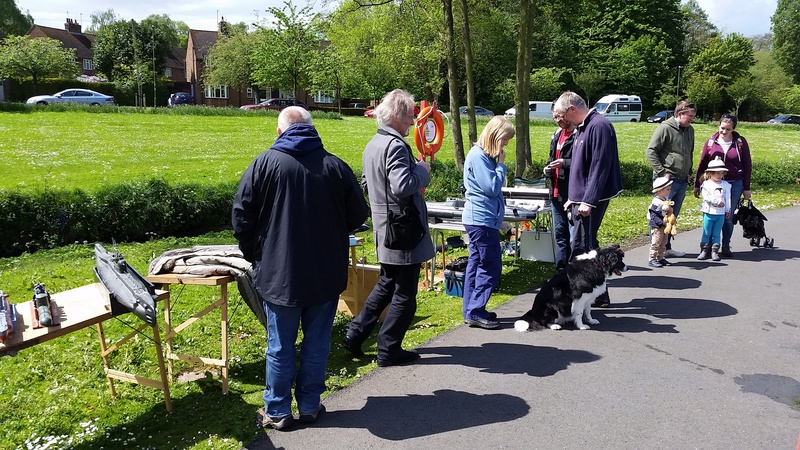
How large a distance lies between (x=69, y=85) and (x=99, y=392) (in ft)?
173

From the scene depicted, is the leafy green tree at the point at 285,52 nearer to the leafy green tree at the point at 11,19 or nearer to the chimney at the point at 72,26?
the leafy green tree at the point at 11,19

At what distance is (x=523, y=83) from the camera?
1379 centimetres

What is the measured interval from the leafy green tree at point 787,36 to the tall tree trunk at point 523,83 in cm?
7134

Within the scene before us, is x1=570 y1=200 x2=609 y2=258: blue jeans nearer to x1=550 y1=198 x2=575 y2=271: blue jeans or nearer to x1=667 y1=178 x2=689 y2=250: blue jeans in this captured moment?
x1=550 y1=198 x2=575 y2=271: blue jeans

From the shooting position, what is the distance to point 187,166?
16312 millimetres

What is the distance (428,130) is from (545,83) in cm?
4791

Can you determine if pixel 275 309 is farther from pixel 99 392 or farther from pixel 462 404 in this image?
pixel 99 392

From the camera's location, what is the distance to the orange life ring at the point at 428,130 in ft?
28.6

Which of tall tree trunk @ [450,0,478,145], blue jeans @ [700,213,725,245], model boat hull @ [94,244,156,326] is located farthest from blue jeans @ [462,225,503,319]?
tall tree trunk @ [450,0,478,145]

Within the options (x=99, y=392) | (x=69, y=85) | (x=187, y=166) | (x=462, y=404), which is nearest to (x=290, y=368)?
(x=462, y=404)

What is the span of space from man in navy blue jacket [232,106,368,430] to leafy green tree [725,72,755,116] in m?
61.0

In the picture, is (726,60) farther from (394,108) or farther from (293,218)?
(293,218)

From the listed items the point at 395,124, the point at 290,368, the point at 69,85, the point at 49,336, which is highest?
the point at 69,85

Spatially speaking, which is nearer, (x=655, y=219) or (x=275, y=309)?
(x=275, y=309)
